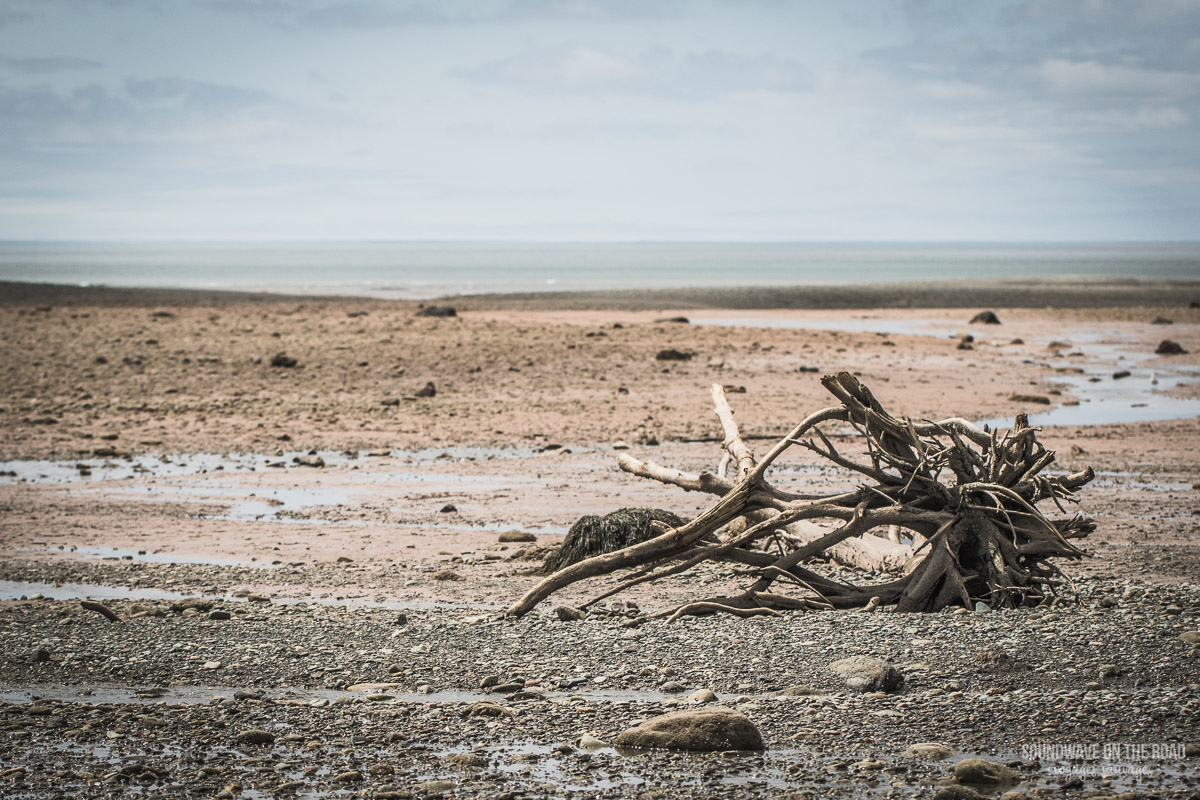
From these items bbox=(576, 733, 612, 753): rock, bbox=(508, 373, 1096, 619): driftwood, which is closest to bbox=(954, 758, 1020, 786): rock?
bbox=(576, 733, 612, 753): rock

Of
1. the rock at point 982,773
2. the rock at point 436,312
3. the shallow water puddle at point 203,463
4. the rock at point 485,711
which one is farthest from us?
the rock at point 436,312

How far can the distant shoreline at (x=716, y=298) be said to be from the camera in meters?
44.9

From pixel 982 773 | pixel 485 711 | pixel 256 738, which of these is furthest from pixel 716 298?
pixel 982 773

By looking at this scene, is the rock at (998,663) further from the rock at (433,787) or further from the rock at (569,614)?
the rock at (433,787)

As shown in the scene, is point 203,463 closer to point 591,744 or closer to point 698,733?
point 591,744

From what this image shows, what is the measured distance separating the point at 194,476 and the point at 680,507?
6.46m

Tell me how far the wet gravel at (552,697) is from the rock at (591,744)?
9 cm

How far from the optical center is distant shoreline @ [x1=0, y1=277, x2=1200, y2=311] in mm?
44875

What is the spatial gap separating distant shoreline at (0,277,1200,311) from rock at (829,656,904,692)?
3561cm

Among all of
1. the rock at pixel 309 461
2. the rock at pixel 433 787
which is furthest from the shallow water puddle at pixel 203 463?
the rock at pixel 433 787

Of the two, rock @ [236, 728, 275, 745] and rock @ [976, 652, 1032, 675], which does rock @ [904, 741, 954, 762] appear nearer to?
rock @ [976, 652, 1032, 675]

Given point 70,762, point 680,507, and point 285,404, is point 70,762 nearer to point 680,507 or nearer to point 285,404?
point 680,507

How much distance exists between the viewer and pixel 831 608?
8867mm

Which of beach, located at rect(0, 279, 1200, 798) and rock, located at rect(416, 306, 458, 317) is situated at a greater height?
rock, located at rect(416, 306, 458, 317)
